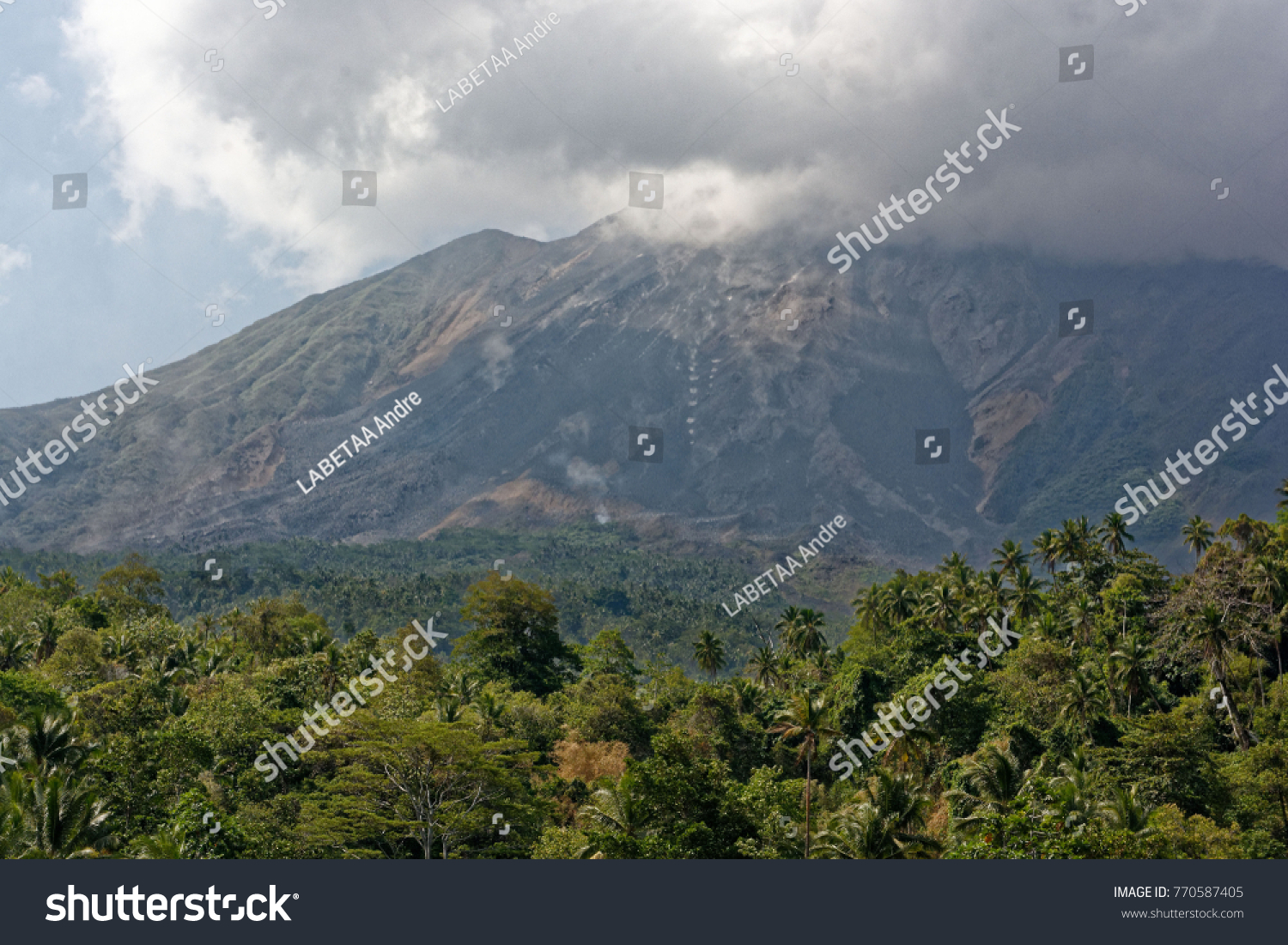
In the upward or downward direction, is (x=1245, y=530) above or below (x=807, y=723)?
above

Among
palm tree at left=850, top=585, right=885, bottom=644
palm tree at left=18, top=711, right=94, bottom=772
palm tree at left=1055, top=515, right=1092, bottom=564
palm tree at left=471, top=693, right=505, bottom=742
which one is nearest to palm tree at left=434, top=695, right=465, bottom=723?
palm tree at left=471, top=693, right=505, bottom=742

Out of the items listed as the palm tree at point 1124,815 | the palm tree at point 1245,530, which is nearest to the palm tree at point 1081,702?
the palm tree at point 1124,815

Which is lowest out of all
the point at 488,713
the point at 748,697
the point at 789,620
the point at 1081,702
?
the point at 1081,702

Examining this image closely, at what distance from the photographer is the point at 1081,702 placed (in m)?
62.9

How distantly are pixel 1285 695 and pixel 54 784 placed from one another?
58426 mm

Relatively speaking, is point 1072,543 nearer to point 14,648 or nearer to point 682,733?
point 682,733

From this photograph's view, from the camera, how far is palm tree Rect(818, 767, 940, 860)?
42.2 meters

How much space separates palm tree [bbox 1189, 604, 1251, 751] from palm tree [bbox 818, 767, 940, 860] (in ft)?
75.5

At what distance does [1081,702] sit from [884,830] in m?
25.6

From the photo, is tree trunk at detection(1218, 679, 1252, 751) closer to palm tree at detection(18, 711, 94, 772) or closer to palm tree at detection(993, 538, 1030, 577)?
palm tree at detection(993, 538, 1030, 577)

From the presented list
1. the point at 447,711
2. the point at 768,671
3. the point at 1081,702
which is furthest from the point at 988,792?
the point at 768,671

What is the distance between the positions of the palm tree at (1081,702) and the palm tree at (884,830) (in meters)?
20.7

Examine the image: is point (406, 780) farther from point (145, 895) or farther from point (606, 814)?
point (145, 895)

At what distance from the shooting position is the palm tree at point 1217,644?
59.2m
